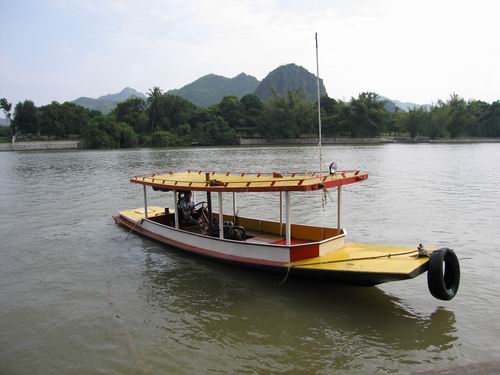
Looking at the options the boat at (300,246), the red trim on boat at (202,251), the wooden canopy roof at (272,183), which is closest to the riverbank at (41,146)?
the red trim on boat at (202,251)

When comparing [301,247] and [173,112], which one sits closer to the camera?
[301,247]

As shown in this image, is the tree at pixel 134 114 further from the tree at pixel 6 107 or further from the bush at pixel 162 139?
the tree at pixel 6 107

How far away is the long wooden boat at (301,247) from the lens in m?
7.82

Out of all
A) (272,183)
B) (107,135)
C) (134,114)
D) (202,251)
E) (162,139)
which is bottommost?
(202,251)

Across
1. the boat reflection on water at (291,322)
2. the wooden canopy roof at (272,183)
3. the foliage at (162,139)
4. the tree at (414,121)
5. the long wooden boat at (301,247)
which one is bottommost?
the boat reflection on water at (291,322)

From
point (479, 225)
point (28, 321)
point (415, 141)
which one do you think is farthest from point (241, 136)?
point (28, 321)

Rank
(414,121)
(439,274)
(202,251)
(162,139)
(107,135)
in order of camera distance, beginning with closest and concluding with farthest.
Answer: (439,274), (202,251), (107,135), (162,139), (414,121)

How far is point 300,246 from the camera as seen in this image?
8.98 metres

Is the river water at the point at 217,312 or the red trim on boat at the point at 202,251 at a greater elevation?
the red trim on boat at the point at 202,251

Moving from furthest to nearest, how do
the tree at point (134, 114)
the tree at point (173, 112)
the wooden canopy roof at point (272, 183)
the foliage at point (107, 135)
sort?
the tree at point (173, 112) → the tree at point (134, 114) → the foliage at point (107, 135) → the wooden canopy roof at point (272, 183)

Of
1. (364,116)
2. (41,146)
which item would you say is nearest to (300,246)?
(364,116)

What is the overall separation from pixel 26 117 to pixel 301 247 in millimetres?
95855

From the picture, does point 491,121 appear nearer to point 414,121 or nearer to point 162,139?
point 414,121

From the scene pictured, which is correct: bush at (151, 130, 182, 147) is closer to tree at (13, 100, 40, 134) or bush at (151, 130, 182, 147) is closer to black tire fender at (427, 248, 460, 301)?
tree at (13, 100, 40, 134)
